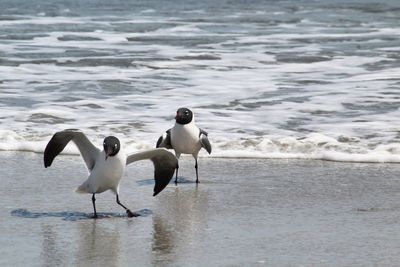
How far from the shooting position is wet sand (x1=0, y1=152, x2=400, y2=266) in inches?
256

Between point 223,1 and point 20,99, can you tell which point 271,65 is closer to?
point 20,99

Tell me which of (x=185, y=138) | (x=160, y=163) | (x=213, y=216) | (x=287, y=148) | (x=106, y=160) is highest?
(x=106, y=160)

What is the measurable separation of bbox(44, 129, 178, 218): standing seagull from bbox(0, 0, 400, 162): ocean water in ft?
6.88

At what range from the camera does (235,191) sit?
28.6 ft

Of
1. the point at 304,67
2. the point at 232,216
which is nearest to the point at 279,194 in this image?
the point at 232,216

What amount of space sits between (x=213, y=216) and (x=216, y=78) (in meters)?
8.30

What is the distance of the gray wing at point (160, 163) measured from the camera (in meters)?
8.16

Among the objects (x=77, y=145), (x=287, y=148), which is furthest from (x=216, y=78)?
(x=77, y=145)

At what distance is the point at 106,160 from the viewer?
7.91 m

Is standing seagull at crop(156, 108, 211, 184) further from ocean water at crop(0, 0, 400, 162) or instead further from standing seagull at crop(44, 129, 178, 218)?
standing seagull at crop(44, 129, 178, 218)

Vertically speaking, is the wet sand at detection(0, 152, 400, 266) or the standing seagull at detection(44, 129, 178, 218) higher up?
the standing seagull at detection(44, 129, 178, 218)

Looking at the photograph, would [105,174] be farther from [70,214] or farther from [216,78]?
[216,78]

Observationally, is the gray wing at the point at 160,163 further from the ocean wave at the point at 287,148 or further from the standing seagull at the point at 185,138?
the ocean wave at the point at 287,148

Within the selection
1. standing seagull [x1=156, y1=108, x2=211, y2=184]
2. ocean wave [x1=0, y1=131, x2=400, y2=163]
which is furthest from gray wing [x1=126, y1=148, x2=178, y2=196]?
ocean wave [x1=0, y1=131, x2=400, y2=163]
